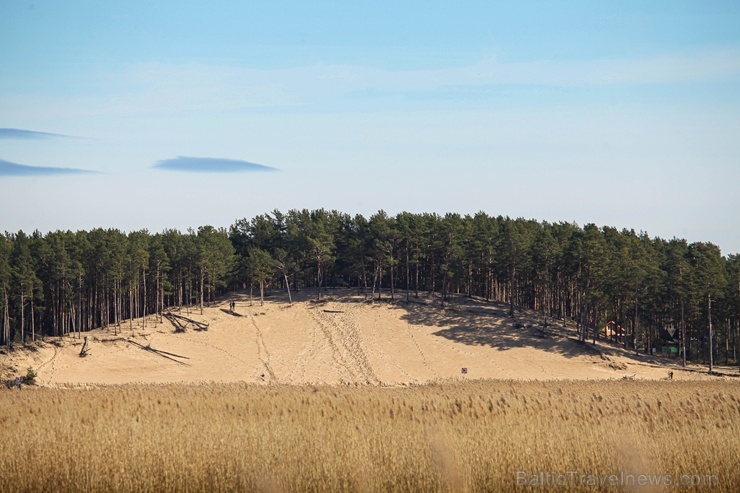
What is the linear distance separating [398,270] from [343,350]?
34661 millimetres

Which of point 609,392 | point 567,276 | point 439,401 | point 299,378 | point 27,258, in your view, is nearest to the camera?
point 439,401

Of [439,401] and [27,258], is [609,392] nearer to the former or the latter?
[439,401]

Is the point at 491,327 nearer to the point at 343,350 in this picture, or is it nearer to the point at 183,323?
the point at 343,350

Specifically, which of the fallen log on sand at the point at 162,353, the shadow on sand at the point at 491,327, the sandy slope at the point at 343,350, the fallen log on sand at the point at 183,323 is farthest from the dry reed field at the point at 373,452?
the fallen log on sand at the point at 183,323

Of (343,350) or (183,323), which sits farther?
(183,323)

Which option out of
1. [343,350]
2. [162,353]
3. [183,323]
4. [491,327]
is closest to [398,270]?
[491,327]

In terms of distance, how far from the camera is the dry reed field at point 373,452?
90.8 ft

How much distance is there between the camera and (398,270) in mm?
124250

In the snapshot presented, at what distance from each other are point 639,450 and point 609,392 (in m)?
17.0

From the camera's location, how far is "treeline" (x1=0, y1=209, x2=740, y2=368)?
9081 centimetres

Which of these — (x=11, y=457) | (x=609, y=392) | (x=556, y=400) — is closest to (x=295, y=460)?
(x=11, y=457)

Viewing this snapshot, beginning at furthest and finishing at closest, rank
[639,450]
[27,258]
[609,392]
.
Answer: [27,258] → [609,392] → [639,450]

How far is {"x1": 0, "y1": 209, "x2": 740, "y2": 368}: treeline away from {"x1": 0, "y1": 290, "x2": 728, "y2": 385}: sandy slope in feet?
14.0

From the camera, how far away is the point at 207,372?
267 ft
